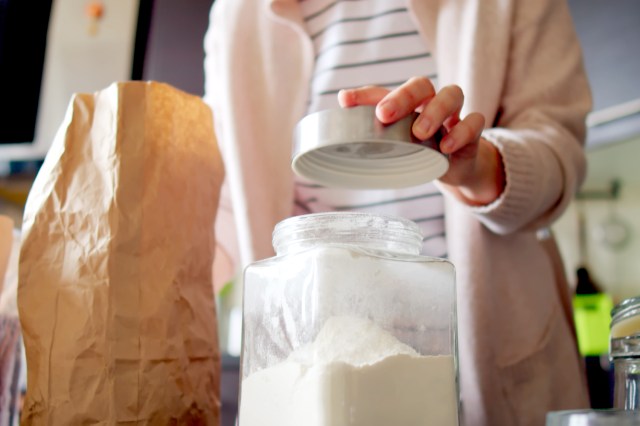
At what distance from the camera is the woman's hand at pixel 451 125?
38 centimetres

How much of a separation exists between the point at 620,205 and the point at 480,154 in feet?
4.36

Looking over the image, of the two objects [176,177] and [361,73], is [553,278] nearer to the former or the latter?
[361,73]

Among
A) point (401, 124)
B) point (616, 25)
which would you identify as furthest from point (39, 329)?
point (616, 25)

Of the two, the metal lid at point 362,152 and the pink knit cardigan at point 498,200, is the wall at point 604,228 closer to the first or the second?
the pink knit cardigan at point 498,200

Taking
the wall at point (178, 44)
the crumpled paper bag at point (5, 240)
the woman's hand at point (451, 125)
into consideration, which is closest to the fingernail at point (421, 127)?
the woman's hand at point (451, 125)

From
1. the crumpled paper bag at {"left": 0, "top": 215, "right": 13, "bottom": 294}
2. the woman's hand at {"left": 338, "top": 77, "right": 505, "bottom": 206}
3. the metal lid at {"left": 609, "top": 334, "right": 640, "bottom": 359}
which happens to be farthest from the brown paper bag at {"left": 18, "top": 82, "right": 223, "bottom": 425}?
the metal lid at {"left": 609, "top": 334, "right": 640, "bottom": 359}

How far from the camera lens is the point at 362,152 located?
42 centimetres

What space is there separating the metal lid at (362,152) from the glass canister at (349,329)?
0.05 metres

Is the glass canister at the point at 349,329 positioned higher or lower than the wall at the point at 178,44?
lower

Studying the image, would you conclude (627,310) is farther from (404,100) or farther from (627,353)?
(404,100)

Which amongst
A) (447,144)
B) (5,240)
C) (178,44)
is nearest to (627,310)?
(447,144)

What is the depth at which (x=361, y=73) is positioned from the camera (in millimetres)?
762

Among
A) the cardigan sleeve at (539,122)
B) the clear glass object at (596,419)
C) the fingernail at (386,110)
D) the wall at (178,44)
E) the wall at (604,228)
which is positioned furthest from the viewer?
the wall at (604,228)

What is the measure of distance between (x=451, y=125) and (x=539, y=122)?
0.80 feet
